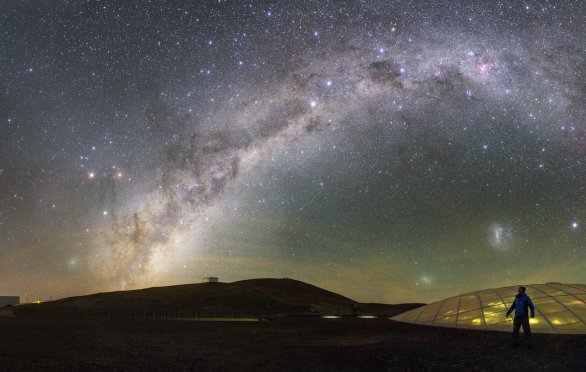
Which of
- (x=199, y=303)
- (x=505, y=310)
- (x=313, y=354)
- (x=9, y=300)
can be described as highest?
(x=505, y=310)

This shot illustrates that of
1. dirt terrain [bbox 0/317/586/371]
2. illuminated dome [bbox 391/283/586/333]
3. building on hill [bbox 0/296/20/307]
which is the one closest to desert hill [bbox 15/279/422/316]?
illuminated dome [bbox 391/283/586/333]

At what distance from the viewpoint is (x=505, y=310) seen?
29.8 meters

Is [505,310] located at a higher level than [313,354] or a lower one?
higher

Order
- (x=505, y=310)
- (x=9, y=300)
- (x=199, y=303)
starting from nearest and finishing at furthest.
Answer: (x=505, y=310) → (x=199, y=303) → (x=9, y=300)

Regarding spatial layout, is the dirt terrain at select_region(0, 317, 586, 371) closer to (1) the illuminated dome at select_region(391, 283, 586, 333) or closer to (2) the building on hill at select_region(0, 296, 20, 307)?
(1) the illuminated dome at select_region(391, 283, 586, 333)

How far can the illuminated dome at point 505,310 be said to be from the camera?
1033 inches

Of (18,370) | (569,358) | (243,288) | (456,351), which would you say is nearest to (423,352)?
(456,351)

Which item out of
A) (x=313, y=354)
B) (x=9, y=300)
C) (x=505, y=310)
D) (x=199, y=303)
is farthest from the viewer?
(x=9, y=300)

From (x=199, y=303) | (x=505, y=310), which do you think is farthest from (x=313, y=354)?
(x=199, y=303)

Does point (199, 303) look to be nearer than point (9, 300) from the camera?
Yes

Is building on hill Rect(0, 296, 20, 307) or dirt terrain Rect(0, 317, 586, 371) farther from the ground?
dirt terrain Rect(0, 317, 586, 371)

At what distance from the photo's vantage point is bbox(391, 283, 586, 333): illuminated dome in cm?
2623

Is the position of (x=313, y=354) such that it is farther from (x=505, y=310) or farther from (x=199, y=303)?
(x=199, y=303)

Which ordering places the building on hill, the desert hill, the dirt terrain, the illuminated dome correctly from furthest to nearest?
the building on hill
the desert hill
the illuminated dome
the dirt terrain
